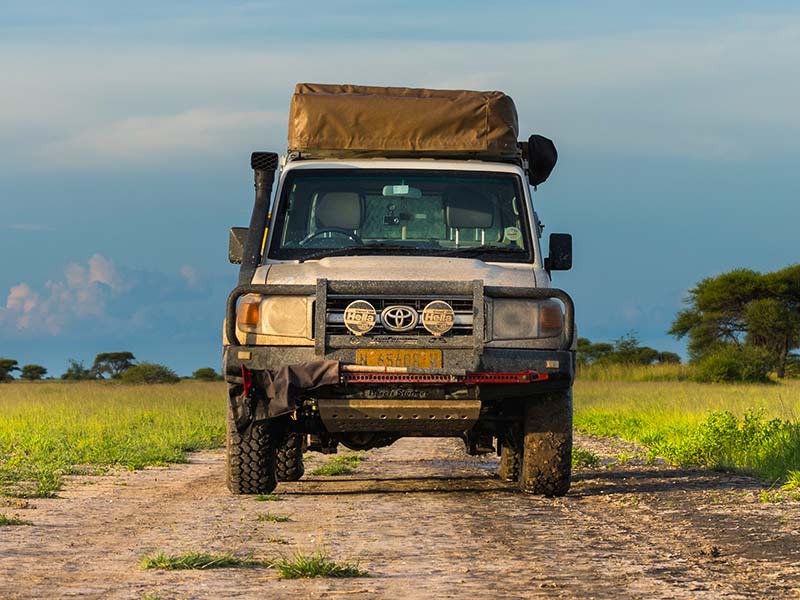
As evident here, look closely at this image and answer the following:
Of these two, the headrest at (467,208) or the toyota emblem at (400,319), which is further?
the headrest at (467,208)

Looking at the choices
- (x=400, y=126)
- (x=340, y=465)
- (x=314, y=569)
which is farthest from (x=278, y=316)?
(x=340, y=465)

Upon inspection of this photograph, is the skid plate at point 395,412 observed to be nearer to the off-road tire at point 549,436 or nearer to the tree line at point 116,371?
the off-road tire at point 549,436

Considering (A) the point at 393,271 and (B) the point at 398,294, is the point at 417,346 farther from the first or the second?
(A) the point at 393,271

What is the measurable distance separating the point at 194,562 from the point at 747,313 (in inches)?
1826

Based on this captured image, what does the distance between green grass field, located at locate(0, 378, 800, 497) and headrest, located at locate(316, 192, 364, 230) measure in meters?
2.88

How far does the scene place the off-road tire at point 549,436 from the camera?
30.8 feet

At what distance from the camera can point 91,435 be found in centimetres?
1631

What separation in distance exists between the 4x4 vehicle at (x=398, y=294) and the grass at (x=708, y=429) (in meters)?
2.37

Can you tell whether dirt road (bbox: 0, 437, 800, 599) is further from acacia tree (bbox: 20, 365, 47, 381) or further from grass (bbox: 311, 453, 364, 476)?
acacia tree (bbox: 20, 365, 47, 381)

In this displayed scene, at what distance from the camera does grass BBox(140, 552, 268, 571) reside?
249 inches

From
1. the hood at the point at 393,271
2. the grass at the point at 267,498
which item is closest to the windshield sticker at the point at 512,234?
the hood at the point at 393,271

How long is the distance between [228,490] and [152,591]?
4477mm

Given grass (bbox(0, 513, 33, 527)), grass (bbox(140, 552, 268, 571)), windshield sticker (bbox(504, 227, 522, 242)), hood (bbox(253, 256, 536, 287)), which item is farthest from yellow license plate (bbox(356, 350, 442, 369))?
grass (bbox(140, 552, 268, 571))

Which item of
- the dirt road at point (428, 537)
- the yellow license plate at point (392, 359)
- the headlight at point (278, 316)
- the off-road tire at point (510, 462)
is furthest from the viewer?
the off-road tire at point (510, 462)
